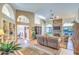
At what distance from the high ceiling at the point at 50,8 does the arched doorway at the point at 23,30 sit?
19 centimetres

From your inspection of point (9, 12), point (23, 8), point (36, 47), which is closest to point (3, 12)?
point (9, 12)

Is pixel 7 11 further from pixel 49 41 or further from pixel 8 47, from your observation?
pixel 49 41

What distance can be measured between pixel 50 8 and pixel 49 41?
0.58 metres

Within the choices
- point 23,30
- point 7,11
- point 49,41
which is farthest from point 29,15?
point 49,41

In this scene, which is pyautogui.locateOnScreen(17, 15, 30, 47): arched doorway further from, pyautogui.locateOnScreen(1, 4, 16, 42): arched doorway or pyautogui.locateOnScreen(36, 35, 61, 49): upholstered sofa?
pyautogui.locateOnScreen(36, 35, 61, 49): upholstered sofa

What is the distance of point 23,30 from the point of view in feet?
8.85

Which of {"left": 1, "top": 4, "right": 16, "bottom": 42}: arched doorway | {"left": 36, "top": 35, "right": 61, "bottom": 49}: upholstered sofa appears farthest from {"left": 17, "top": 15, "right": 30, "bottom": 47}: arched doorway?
{"left": 36, "top": 35, "right": 61, "bottom": 49}: upholstered sofa

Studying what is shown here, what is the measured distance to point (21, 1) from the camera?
2682 mm

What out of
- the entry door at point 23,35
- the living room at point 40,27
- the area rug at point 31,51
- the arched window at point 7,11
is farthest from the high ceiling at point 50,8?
the area rug at point 31,51

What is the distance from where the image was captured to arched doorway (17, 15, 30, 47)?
8.77 ft

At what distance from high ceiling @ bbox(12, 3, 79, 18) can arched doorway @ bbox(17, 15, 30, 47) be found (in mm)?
188

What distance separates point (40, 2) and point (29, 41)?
705mm
